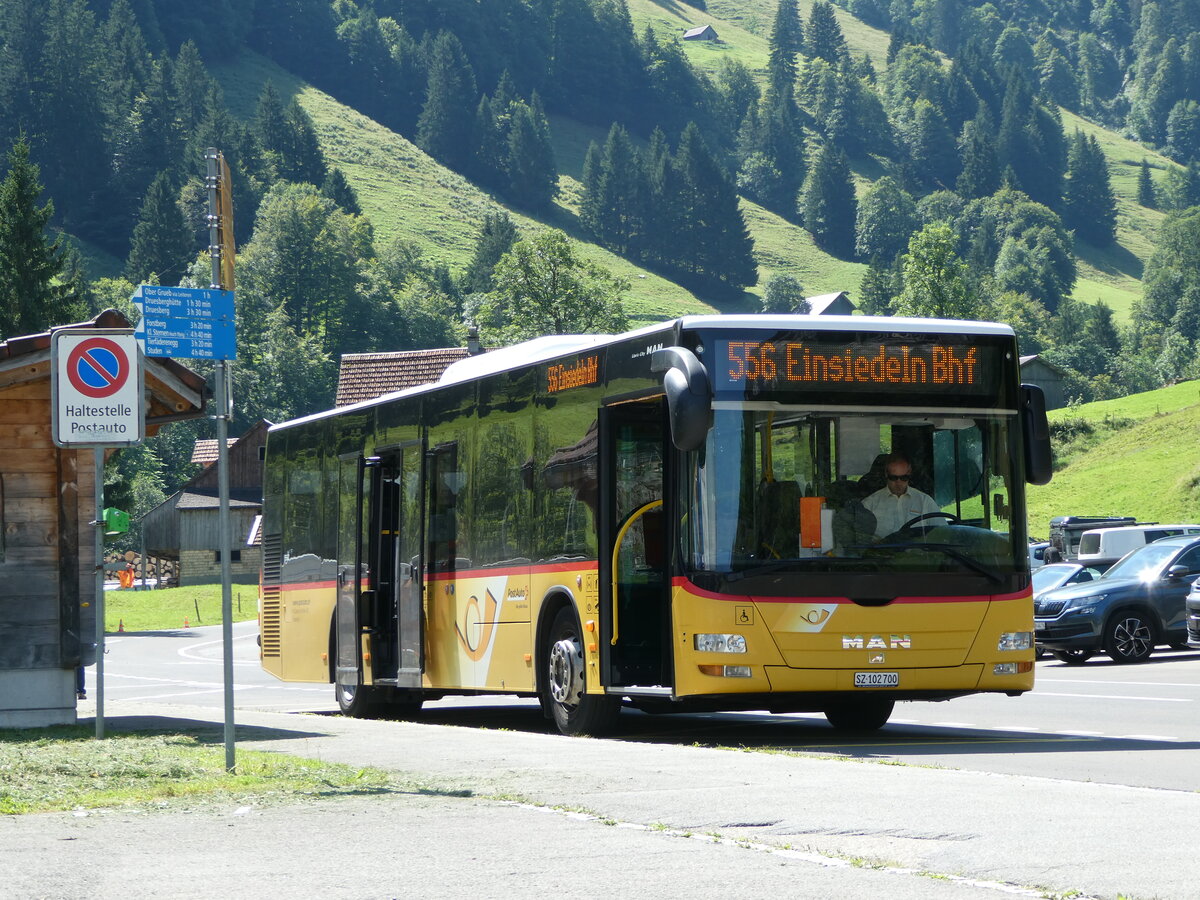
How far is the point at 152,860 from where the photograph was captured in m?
7.66

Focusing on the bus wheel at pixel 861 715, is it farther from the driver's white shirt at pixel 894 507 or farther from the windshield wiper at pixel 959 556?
the driver's white shirt at pixel 894 507

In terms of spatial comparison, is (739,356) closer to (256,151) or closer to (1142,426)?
(1142,426)

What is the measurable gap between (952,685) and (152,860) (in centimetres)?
730

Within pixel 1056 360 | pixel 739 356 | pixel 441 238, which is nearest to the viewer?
pixel 739 356

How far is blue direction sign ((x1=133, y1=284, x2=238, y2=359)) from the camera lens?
36.0 ft

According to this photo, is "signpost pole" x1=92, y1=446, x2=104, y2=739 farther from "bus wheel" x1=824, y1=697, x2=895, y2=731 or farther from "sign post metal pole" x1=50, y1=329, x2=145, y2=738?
"bus wheel" x1=824, y1=697, x2=895, y2=731

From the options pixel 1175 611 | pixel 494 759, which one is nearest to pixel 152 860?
pixel 494 759

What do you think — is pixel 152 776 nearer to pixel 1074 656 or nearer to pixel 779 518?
pixel 779 518

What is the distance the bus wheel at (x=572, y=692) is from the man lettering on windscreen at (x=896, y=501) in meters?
2.57

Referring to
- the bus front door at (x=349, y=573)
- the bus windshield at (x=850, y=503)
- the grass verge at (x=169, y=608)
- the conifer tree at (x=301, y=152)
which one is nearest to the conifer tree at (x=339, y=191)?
the conifer tree at (x=301, y=152)

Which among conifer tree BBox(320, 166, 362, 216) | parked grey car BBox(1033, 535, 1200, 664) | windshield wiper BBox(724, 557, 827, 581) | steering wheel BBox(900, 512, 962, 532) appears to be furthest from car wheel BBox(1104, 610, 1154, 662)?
conifer tree BBox(320, 166, 362, 216)

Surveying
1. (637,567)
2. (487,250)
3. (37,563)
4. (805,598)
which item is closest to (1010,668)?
(805,598)

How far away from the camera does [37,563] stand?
51.5 ft

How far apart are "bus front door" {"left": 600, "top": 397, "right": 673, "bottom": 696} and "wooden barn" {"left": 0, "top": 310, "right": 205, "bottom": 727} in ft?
14.1
